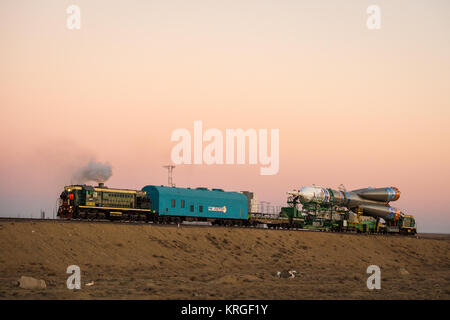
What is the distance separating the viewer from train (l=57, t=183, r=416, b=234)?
5834cm

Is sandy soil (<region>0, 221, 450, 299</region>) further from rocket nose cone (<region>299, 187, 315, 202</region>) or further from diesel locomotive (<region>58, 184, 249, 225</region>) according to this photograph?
rocket nose cone (<region>299, 187, 315, 202</region>)

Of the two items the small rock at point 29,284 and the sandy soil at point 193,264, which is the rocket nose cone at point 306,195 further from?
the small rock at point 29,284

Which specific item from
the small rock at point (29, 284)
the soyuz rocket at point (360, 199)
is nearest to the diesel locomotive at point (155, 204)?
the soyuz rocket at point (360, 199)

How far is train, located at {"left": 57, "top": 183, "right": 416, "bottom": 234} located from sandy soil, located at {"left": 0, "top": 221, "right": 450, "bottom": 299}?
8.48 meters

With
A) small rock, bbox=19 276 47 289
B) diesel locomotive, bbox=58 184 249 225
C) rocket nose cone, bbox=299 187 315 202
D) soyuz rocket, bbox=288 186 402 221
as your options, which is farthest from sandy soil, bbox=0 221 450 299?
soyuz rocket, bbox=288 186 402 221

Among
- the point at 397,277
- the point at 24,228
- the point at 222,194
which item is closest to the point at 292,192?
the point at 222,194

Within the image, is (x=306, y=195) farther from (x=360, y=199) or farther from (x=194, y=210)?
(x=194, y=210)

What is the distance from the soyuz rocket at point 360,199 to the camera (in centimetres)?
7625

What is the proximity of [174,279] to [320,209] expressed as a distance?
4172 centimetres

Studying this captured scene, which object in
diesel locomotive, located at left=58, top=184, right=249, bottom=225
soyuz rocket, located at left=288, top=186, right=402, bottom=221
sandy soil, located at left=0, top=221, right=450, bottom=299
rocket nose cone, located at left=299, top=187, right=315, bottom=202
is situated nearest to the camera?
sandy soil, located at left=0, top=221, right=450, bottom=299

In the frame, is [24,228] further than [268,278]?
Yes

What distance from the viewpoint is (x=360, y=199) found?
3302 inches
